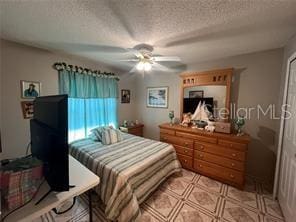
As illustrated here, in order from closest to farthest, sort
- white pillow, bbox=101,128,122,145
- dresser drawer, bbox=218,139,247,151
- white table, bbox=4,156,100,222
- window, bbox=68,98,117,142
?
1. white table, bbox=4,156,100,222
2. dresser drawer, bbox=218,139,247,151
3. white pillow, bbox=101,128,122,145
4. window, bbox=68,98,117,142

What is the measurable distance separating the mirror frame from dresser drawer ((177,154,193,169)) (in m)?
0.92

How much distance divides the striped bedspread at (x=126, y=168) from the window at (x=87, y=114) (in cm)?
44

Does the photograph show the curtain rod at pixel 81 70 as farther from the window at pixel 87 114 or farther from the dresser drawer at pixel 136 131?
the dresser drawer at pixel 136 131

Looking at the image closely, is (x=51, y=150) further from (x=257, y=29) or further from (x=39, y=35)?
(x=257, y=29)

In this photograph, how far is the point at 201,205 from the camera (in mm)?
1987

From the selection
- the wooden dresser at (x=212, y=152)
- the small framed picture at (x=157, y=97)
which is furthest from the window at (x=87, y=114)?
the wooden dresser at (x=212, y=152)

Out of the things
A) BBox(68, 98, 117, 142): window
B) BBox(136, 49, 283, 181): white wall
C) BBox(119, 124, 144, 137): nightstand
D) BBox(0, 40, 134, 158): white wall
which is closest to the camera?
BBox(0, 40, 134, 158): white wall

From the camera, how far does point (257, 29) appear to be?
1658mm

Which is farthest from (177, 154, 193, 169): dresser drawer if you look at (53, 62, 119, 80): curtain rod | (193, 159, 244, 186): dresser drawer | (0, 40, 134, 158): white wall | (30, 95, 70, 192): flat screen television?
(0, 40, 134, 158): white wall

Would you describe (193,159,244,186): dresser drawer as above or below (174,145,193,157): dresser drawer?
below

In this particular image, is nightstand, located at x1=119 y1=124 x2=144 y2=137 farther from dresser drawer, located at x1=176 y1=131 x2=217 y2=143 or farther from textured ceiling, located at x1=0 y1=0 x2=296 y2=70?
textured ceiling, located at x1=0 y1=0 x2=296 y2=70

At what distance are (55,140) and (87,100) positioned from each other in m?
2.49

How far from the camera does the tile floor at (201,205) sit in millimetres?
1776

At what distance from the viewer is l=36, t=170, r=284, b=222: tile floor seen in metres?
1.78
